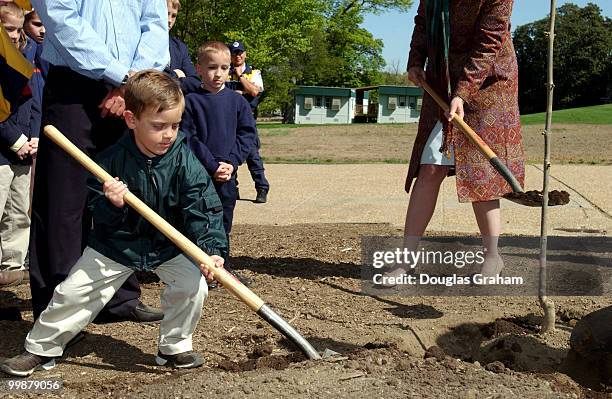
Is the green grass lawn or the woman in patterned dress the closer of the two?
the woman in patterned dress

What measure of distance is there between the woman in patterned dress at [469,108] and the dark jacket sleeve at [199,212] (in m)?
1.67

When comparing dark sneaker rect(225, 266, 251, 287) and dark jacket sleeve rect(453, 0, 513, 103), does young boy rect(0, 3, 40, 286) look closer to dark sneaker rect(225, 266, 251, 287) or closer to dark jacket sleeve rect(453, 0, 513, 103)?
dark sneaker rect(225, 266, 251, 287)

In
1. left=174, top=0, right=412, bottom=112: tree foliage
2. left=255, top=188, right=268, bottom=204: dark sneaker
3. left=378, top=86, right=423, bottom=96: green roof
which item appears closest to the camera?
left=255, top=188, right=268, bottom=204: dark sneaker

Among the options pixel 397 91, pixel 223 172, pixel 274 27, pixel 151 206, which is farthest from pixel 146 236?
pixel 397 91

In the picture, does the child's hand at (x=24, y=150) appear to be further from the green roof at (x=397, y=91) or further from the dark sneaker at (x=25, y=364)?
the green roof at (x=397, y=91)

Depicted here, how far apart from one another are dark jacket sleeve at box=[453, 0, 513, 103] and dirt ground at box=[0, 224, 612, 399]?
1.21 meters

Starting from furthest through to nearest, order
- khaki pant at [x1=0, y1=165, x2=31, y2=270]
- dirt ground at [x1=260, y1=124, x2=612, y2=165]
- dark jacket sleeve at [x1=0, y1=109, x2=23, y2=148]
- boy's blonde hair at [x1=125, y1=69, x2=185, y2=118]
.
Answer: dirt ground at [x1=260, y1=124, x2=612, y2=165] → khaki pant at [x1=0, y1=165, x2=31, y2=270] → dark jacket sleeve at [x1=0, y1=109, x2=23, y2=148] → boy's blonde hair at [x1=125, y1=69, x2=185, y2=118]

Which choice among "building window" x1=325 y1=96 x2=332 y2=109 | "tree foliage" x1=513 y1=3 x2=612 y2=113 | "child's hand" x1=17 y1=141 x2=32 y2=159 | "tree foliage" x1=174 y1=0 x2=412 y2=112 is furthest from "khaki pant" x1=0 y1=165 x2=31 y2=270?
"building window" x1=325 y1=96 x2=332 y2=109

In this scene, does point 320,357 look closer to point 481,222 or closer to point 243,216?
point 481,222

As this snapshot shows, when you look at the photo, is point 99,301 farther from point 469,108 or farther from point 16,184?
point 16,184

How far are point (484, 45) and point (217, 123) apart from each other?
5.24 feet

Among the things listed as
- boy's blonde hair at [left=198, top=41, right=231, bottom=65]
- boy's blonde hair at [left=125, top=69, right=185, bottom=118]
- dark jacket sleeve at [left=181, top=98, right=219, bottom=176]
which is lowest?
dark jacket sleeve at [left=181, top=98, right=219, bottom=176]

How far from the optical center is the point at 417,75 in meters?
4.93

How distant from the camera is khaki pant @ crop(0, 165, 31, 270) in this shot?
5.69 meters
